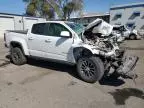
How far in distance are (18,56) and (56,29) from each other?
7.06 ft

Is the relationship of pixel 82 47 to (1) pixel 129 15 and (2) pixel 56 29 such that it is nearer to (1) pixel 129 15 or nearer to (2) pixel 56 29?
(2) pixel 56 29

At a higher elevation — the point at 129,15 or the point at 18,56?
the point at 129,15

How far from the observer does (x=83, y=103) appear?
509 cm

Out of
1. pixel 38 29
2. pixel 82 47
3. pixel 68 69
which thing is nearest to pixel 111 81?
pixel 82 47

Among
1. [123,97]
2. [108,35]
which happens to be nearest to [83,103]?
[123,97]

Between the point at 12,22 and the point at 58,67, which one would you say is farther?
the point at 12,22

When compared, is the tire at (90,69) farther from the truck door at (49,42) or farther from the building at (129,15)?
the building at (129,15)

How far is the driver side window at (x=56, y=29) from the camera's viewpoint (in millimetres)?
7338

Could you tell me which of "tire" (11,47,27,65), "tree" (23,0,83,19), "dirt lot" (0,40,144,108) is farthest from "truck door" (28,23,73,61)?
"tree" (23,0,83,19)

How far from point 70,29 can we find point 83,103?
9.25 feet

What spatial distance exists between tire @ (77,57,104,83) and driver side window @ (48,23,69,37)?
1298mm

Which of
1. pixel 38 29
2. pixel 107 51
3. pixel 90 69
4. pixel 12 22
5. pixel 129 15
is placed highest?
pixel 129 15

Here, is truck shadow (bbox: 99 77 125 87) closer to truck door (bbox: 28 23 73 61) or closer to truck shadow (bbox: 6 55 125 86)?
truck shadow (bbox: 6 55 125 86)

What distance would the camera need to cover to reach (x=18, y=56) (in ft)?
28.4
